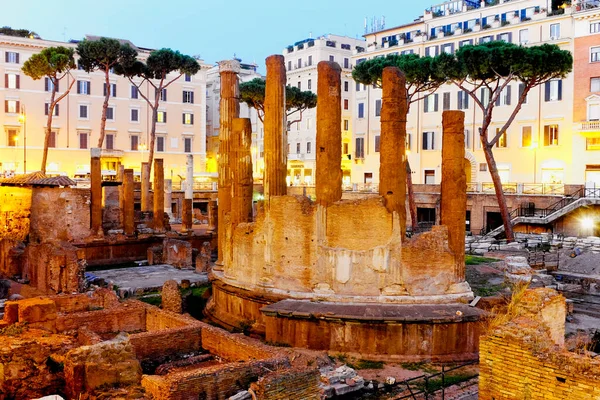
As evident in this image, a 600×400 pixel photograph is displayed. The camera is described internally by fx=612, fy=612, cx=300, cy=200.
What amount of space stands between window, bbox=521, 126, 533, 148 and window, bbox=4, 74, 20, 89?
33.3 meters

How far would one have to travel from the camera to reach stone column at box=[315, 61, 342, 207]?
39.9 ft

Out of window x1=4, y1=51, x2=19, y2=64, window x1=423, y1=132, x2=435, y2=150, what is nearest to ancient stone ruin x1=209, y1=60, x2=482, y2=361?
window x1=423, y1=132, x2=435, y2=150

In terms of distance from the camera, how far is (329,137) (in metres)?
12.3

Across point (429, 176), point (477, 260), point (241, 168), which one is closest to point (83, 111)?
point (429, 176)

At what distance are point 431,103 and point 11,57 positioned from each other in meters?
28.6

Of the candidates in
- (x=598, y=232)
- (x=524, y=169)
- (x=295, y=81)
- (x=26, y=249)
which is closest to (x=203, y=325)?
(x=26, y=249)

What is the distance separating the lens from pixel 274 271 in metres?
12.5

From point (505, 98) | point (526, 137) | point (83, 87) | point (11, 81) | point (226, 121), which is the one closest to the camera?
point (226, 121)

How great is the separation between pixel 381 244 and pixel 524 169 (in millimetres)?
26972

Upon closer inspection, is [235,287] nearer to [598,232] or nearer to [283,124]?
[283,124]

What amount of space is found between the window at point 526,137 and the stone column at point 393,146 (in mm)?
25979

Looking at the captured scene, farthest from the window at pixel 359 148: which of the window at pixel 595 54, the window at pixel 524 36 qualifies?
the window at pixel 595 54

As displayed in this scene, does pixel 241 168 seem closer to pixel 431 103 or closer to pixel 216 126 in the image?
pixel 431 103

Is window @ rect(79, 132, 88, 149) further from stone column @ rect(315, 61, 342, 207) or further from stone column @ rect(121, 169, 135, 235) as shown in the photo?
stone column @ rect(315, 61, 342, 207)
